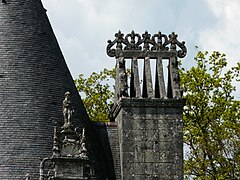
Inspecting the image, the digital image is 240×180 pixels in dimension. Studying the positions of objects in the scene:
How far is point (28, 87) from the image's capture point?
18.6 metres

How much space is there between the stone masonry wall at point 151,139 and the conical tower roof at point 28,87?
4.47 feet

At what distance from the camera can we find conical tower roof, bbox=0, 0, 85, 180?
17.4m

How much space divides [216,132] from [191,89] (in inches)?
126

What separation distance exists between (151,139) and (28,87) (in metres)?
3.51

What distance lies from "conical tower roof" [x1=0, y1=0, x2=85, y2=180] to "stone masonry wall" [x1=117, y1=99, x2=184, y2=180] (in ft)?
4.47

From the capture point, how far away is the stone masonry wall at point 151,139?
61.7 feet

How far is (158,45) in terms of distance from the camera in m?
20.4

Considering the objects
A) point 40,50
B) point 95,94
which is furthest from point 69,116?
point 95,94

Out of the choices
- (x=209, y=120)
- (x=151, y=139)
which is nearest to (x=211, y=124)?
(x=209, y=120)

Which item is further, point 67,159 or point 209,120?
point 209,120

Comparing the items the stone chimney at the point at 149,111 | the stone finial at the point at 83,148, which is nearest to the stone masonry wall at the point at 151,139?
the stone chimney at the point at 149,111

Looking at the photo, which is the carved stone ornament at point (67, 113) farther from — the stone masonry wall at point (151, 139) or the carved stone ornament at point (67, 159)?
the stone masonry wall at point (151, 139)

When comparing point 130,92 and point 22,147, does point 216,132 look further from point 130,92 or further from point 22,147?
point 22,147

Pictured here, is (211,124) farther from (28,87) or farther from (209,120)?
(28,87)
